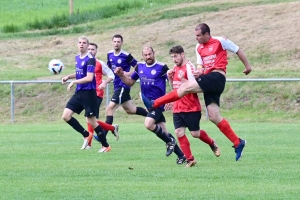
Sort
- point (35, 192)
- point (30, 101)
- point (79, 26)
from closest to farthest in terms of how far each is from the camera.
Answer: point (35, 192), point (30, 101), point (79, 26)

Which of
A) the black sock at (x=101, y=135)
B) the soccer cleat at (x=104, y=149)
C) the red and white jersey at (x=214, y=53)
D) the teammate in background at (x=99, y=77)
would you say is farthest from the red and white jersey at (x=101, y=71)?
the red and white jersey at (x=214, y=53)

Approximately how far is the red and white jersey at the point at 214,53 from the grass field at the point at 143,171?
4.61ft

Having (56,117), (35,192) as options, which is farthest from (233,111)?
(35,192)

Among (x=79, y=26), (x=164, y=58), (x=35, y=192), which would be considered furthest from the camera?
(x=79, y=26)

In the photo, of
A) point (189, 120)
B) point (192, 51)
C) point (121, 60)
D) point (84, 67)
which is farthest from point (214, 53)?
point (192, 51)

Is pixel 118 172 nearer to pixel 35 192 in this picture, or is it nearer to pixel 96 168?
pixel 96 168

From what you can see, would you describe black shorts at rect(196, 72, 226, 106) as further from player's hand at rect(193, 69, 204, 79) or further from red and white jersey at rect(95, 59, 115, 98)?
red and white jersey at rect(95, 59, 115, 98)

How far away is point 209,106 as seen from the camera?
12.4 m

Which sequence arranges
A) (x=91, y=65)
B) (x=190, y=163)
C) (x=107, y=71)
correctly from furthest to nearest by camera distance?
(x=107, y=71) < (x=91, y=65) < (x=190, y=163)

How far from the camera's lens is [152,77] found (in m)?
13.7

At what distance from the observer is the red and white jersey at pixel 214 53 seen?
40.6ft

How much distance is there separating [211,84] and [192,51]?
2088 cm

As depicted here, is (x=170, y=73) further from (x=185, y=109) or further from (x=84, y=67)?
(x=84, y=67)

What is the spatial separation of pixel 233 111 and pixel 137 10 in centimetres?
1908
